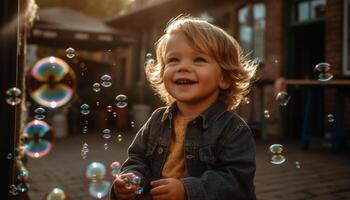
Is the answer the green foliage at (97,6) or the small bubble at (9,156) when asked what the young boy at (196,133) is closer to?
the small bubble at (9,156)

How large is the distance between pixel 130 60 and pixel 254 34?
8936mm

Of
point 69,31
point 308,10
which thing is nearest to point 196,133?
point 308,10

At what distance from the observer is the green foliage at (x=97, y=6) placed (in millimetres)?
25484

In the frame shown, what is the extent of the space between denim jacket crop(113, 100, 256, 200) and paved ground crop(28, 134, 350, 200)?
1.55 meters

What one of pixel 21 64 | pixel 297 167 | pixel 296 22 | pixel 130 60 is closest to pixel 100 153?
pixel 297 167

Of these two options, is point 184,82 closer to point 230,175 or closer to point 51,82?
point 230,175

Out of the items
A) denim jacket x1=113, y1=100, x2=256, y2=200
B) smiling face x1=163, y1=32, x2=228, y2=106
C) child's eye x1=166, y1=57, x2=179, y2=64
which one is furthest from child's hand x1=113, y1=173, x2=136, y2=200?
child's eye x1=166, y1=57, x2=179, y2=64

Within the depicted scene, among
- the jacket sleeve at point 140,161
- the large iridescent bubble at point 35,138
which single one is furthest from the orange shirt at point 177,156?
the large iridescent bubble at point 35,138

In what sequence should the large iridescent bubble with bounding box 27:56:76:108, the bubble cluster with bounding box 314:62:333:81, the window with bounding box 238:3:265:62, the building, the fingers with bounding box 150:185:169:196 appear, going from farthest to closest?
the window with bounding box 238:3:265:62 → the building → the bubble cluster with bounding box 314:62:333:81 → the large iridescent bubble with bounding box 27:56:76:108 → the fingers with bounding box 150:185:169:196

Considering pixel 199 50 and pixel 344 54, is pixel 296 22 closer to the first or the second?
pixel 344 54

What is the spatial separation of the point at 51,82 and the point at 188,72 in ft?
7.60

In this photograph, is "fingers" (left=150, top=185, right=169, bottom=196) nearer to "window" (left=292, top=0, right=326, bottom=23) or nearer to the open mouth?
the open mouth

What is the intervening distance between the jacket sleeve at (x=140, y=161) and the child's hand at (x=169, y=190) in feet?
0.84

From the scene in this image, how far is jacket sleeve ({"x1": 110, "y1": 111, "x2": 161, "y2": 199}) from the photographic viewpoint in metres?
2.01
